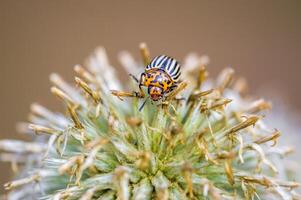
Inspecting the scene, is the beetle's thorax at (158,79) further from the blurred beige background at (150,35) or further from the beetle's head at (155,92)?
the blurred beige background at (150,35)

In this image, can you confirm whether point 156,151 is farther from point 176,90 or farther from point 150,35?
point 150,35

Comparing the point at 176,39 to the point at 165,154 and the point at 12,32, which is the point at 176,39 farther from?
the point at 165,154

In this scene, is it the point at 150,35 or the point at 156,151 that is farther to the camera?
the point at 150,35

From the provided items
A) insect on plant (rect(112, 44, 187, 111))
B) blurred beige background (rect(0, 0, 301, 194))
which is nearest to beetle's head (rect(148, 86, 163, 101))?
insect on plant (rect(112, 44, 187, 111))

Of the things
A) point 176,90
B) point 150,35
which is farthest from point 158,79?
point 150,35

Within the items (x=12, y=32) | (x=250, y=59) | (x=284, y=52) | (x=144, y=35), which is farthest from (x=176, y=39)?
(x=12, y=32)

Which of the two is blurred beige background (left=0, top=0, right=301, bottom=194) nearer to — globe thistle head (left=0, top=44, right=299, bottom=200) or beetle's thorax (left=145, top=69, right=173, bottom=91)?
globe thistle head (left=0, top=44, right=299, bottom=200)

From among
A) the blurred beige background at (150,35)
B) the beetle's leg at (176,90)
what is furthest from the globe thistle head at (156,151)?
the blurred beige background at (150,35)
